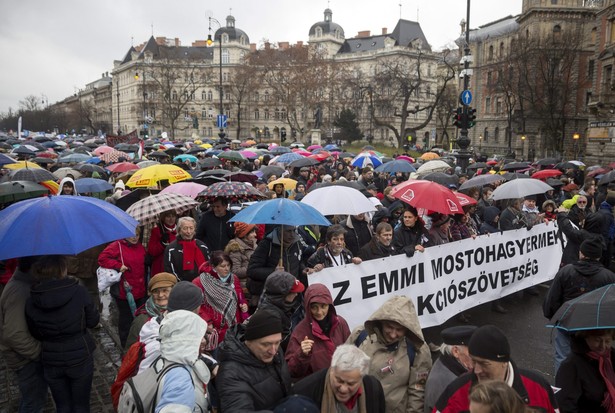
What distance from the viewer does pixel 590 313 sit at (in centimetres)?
328

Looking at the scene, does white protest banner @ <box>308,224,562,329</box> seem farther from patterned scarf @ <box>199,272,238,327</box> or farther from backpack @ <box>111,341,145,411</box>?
backpack @ <box>111,341,145,411</box>

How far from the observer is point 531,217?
8008mm

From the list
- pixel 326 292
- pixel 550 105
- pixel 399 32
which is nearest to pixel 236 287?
pixel 326 292

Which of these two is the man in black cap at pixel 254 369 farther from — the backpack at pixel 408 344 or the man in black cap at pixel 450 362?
the man in black cap at pixel 450 362

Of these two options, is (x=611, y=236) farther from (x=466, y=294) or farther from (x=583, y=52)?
(x=583, y=52)

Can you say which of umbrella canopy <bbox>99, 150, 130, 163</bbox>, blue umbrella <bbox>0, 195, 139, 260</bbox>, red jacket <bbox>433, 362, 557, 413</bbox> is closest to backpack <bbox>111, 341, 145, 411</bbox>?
blue umbrella <bbox>0, 195, 139, 260</bbox>

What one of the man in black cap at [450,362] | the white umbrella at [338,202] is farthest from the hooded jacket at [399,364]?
the white umbrella at [338,202]

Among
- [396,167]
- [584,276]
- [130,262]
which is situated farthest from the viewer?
[396,167]

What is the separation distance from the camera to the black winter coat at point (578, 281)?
4.63 m

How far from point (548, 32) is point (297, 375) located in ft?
188

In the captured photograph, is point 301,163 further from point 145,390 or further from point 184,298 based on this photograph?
point 145,390

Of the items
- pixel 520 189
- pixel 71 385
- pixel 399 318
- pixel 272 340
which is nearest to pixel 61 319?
pixel 71 385

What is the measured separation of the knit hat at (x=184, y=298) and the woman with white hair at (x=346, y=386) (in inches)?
40.7

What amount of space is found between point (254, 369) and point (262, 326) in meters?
0.29
